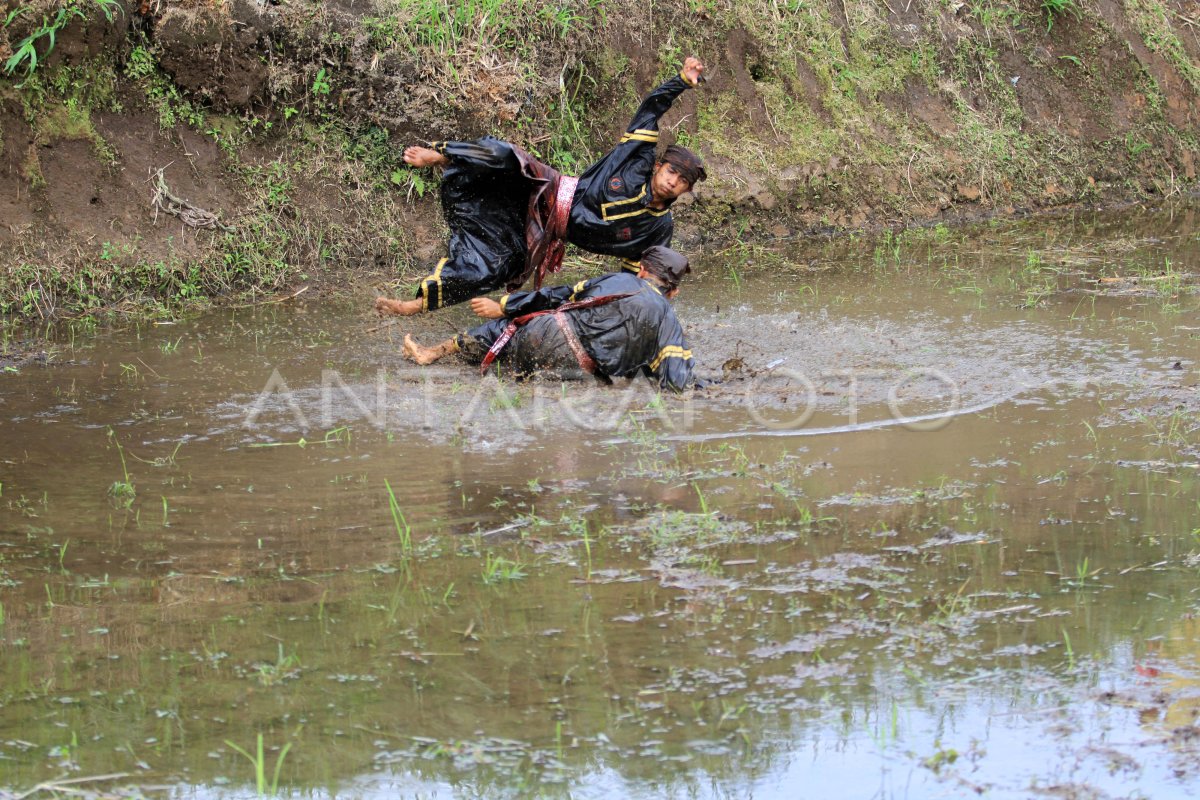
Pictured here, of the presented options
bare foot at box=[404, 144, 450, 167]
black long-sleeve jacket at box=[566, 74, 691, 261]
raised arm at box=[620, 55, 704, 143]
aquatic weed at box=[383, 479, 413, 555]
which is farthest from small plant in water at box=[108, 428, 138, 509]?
raised arm at box=[620, 55, 704, 143]

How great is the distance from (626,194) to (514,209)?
628 millimetres

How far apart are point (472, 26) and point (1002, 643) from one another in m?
6.24

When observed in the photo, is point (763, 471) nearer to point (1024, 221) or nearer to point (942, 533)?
point (942, 533)

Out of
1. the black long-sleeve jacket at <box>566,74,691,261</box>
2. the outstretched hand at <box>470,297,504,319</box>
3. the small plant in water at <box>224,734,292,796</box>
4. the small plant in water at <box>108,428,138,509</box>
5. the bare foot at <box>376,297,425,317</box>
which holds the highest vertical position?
the black long-sleeve jacket at <box>566,74,691,261</box>

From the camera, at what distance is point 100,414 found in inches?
217

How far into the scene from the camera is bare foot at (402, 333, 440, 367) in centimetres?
642

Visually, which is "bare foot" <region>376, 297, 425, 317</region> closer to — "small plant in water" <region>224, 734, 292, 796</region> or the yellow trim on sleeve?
the yellow trim on sleeve

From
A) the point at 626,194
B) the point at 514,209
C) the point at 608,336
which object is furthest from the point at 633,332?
the point at 514,209

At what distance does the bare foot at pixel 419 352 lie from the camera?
6422 millimetres

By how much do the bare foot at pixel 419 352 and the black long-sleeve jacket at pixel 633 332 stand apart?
767mm

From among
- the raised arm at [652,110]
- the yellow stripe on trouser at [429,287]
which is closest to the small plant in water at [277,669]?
the yellow stripe on trouser at [429,287]

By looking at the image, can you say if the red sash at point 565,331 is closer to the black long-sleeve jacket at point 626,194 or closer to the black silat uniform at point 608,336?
the black silat uniform at point 608,336

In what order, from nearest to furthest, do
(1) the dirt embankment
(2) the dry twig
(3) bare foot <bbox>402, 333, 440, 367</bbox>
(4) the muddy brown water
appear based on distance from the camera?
(4) the muddy brown water
(3) bare foot <bbox>402, 333, 440, 367</bbox>
(1) the dirt embankment
(2) the dry twig

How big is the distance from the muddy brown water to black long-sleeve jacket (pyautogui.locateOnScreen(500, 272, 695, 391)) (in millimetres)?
170
